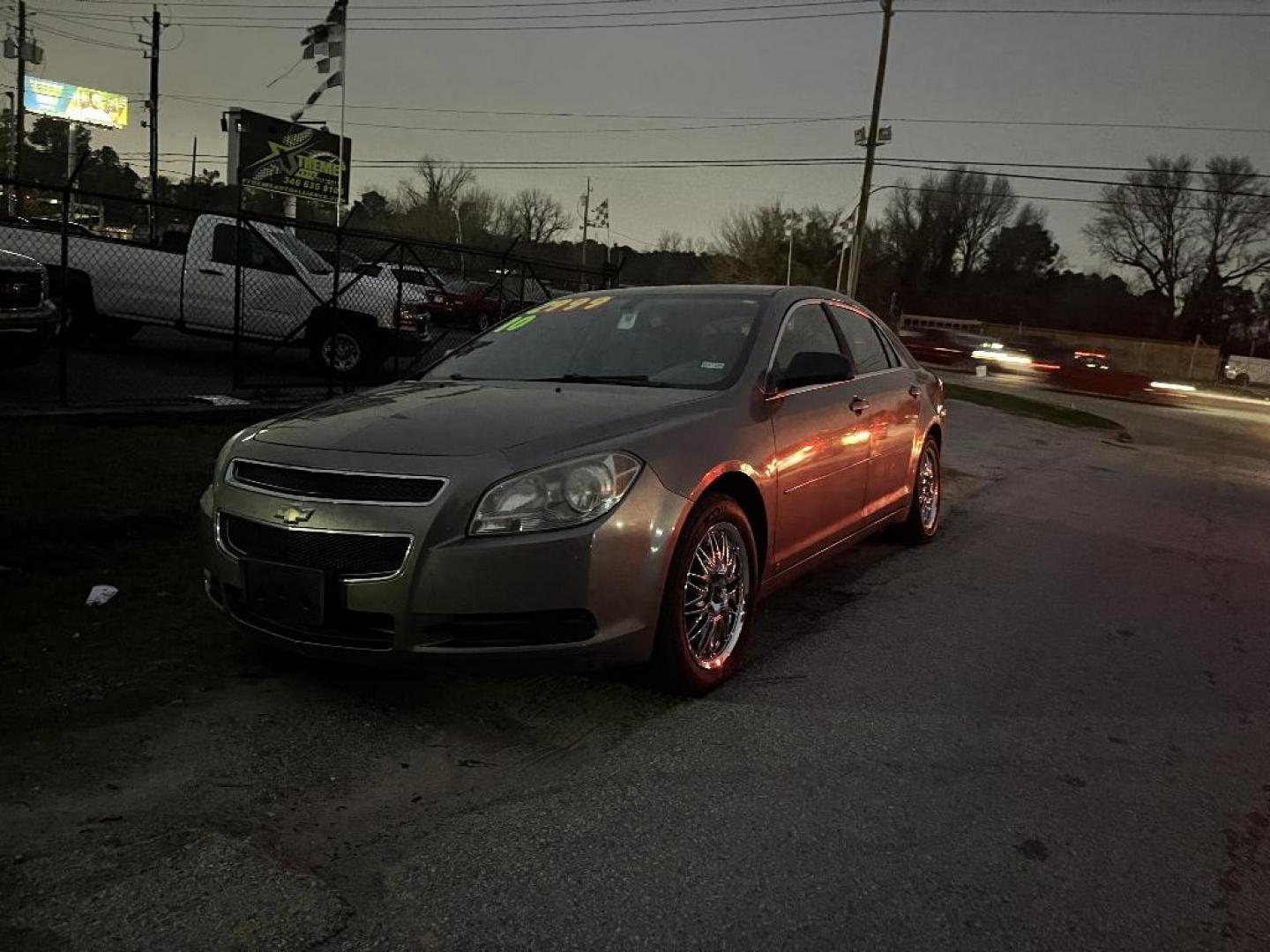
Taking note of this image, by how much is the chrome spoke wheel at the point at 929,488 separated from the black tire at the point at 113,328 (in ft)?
36.8

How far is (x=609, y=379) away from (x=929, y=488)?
3182mm

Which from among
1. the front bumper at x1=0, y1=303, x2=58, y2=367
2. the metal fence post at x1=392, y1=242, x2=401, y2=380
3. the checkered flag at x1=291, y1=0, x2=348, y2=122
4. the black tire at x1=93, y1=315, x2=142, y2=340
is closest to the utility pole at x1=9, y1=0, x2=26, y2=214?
the checkered flag at x1=291, y1=0, x2=348, y2=122

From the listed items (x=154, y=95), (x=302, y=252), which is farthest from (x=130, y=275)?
(x=154, y=95)

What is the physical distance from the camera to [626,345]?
465 centimetres

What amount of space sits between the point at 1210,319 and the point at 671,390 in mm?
84473

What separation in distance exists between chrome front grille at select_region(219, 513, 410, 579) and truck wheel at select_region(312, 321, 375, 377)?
987 centimetres

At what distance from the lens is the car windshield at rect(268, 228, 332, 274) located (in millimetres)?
12789

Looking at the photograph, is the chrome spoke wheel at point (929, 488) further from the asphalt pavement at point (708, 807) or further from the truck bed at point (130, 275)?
the truck bed at point (130, 275)

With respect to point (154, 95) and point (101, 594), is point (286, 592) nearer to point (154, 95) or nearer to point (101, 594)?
point (101, 594)

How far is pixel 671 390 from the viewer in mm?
4105

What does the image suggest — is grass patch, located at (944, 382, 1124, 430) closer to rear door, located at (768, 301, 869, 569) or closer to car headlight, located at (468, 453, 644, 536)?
rear door, located at (768, 301, 869, 569)

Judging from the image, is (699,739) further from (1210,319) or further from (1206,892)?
(1210,319)

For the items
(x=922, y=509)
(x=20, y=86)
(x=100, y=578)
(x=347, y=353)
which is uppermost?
(x=20, y=86)

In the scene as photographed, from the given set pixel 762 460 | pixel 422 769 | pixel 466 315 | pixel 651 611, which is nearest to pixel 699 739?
pixel 651 611
